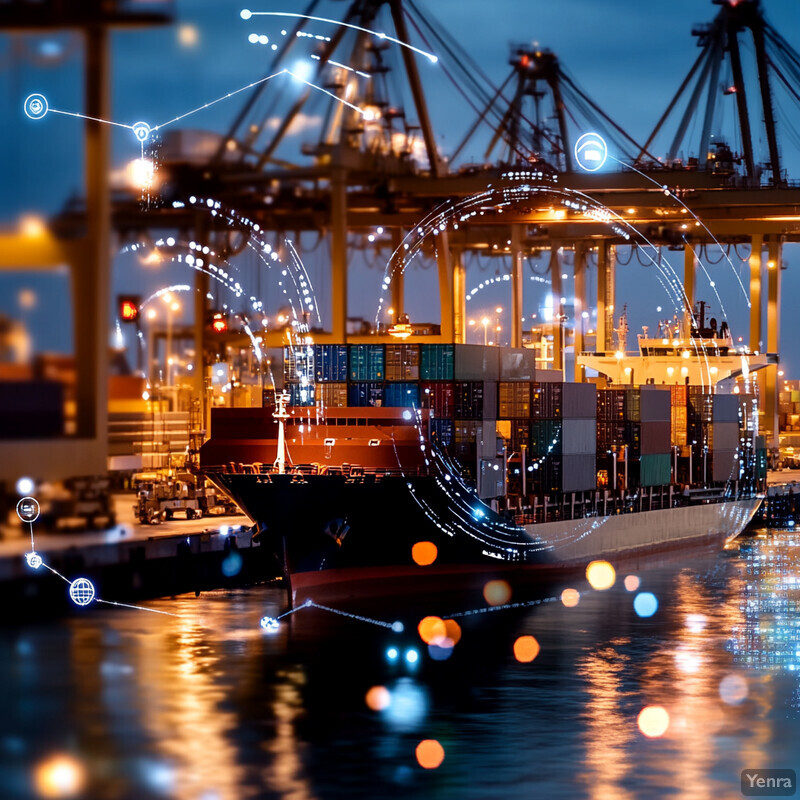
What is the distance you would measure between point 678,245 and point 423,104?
101 ft

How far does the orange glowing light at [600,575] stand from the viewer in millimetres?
41344

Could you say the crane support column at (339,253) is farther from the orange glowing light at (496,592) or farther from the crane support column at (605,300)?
the crane support column at (605,300)

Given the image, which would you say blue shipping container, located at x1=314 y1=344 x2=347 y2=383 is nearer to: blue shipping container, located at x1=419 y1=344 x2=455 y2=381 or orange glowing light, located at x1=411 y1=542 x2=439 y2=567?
blue shipping container, located at x1=419 y1=344 x2=455 y2=381

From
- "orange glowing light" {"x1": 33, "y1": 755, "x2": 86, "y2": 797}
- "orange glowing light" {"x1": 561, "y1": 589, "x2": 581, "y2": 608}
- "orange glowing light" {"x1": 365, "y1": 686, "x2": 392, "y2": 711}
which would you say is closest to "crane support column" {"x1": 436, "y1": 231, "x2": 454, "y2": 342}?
"orange glowing light" {"x1": 561, "y1": 589, "x2": 581, "y2": 608}

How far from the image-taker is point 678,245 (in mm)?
→ 77375

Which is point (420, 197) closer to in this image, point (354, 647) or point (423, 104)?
point (423, 104)

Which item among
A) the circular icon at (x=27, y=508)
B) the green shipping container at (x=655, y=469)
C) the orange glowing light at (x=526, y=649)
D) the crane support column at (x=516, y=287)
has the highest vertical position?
the crane support column at (x=516, y=287)

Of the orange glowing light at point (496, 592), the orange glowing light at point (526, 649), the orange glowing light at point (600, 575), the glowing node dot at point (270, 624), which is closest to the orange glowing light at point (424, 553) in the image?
the orange glowing light at point (496, 592)

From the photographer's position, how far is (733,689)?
24625mm

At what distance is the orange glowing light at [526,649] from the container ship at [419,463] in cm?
658

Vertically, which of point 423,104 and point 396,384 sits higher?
point 423,104

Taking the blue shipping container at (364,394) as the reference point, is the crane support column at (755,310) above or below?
above

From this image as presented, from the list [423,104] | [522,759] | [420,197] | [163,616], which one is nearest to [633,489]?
[420,197]

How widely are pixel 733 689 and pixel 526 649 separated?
17.0 feet
